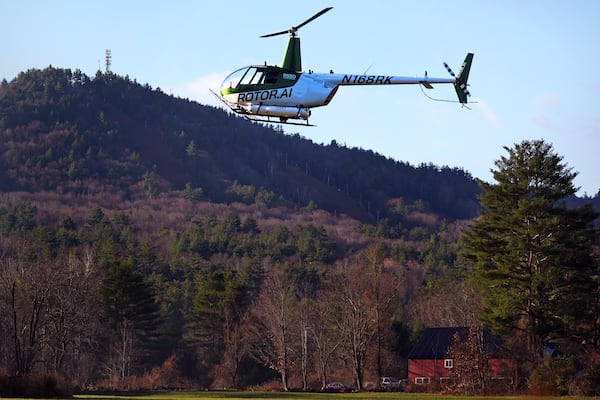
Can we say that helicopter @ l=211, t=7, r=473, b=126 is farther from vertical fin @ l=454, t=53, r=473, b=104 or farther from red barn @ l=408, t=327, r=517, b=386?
red barn @ l=408, t=327, r=517, b=386

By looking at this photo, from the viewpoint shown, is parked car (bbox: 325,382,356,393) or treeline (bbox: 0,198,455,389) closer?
→ treeline (bbox: 0,198,455,389)

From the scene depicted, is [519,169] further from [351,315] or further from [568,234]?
[351,315]

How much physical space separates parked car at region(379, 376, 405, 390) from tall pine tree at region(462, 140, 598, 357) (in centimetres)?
1359

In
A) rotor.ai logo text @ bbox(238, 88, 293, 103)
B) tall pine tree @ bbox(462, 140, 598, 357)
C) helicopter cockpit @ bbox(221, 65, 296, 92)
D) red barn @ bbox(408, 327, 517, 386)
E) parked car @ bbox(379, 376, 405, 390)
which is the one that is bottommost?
parked car @ bbox(379, 376, 405, 390)

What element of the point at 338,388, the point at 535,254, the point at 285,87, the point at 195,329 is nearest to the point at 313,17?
the point at 285,87

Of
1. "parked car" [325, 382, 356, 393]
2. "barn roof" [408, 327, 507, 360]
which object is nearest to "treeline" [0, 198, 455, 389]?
"parked car" [325, 382, 356, 393]

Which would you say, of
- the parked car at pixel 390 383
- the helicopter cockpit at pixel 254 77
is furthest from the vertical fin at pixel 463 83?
the parked car at pixel 390 383

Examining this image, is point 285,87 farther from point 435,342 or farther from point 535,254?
point 435,342

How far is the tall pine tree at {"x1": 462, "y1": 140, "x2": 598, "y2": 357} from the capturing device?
66312 mm

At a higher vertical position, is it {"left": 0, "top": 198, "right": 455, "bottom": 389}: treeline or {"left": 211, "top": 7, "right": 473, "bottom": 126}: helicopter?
{"left": 211, "top": 7, "right": 473, "bottom": 126}: helicopter

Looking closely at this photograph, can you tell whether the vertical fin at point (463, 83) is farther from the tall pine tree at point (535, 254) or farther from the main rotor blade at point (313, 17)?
the tall pine tree at point (535, 254)

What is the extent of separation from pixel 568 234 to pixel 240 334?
37771mm

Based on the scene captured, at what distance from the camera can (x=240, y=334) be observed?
97.2 meters

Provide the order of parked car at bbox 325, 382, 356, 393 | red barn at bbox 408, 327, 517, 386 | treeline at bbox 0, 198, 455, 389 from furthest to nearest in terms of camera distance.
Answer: red barn at bbox 408, 327, 517, 386 → parked car at bbox 325, 382, 356, 393 → treeline at bbox 0, 198, 455, 389
